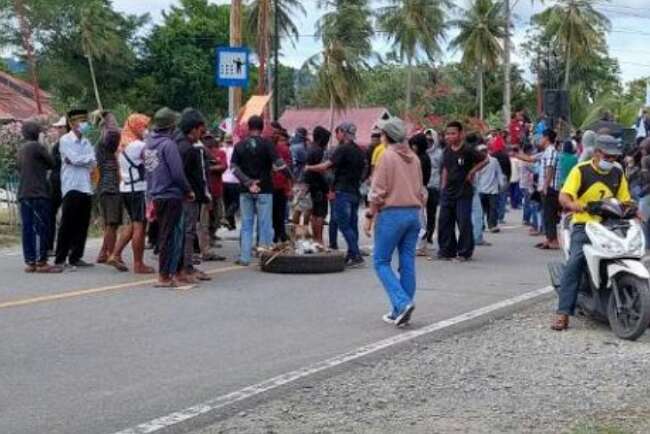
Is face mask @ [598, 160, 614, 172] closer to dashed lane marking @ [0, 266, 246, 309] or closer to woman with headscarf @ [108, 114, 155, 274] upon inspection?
dashed lane marking @ [0, 266, 246, 309]

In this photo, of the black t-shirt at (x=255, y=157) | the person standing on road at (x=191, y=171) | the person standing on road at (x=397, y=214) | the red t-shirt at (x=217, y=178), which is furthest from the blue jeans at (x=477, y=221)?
the person standing on road at (x=397, y=214)

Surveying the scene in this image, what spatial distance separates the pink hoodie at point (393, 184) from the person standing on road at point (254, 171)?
3.68m

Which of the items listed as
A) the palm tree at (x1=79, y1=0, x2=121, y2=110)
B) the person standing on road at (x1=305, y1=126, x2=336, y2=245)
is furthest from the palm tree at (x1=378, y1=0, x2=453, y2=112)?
the person standing on road at (x1=305, y1=126, x2=336, y2=245)

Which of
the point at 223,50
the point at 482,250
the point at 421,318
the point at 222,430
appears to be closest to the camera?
the point at 222,430

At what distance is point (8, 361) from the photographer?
Result: 8.04m

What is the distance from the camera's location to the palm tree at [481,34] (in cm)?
7231

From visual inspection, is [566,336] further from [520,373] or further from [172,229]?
[172,229]

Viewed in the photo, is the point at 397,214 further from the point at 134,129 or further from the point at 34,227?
the point at 34,227

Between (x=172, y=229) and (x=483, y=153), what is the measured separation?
501 centimetres

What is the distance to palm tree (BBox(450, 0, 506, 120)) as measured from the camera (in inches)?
2847

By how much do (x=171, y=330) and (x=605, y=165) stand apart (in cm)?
395

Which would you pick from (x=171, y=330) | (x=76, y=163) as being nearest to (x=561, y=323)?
(x=171, y=330)

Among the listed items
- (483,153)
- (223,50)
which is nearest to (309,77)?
(223,50)

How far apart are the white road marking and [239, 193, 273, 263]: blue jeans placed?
11.7 ft
